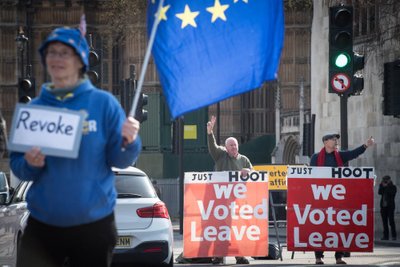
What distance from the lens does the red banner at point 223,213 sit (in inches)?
614

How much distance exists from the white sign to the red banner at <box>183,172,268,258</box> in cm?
897

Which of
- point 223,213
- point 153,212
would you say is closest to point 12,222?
point 153,212

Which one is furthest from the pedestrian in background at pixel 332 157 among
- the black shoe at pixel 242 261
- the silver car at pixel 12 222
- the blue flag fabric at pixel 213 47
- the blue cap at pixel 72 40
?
the blue cap at pixel 72 40

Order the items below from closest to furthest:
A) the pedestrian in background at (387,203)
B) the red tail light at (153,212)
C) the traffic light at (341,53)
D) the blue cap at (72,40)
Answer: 1. the blue cap at (72,40)
2. the red tail light at (153,212)
3. the traffic light at (341,53)
4. the pedestrian in background at (387,203)

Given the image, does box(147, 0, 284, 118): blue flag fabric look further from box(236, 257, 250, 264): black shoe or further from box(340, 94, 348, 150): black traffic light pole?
box(340, 94, 348, 150): black traffic light pole

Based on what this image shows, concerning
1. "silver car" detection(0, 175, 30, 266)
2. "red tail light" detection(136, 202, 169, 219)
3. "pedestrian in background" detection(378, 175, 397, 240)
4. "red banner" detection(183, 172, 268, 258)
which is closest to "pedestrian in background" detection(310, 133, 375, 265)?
"red banner" detection(183, 172, 268, 258)

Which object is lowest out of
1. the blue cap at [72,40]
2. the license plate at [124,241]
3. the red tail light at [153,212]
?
the license plate at [124,241]

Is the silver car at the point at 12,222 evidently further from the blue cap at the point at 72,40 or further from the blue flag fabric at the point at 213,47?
the blue cap at the point at 72,40

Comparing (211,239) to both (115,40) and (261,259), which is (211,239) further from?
(115,40)

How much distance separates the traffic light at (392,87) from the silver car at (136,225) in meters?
3.78

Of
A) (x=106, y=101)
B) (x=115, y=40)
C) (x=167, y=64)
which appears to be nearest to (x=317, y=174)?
(x=167, y=64)

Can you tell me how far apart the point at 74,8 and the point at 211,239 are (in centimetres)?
4691

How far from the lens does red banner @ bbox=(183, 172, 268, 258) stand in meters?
15.6

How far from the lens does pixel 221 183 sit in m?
15.6
